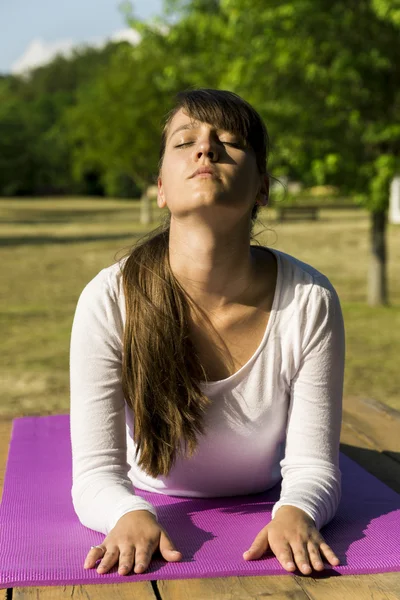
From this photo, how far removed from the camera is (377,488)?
2922 mm

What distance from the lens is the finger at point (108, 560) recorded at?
2145 millimetres

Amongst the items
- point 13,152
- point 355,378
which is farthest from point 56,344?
point 13,152

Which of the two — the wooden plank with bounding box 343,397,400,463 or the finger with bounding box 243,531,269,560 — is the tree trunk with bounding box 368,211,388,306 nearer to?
the wooden plank with bounding box 343,397,400,463

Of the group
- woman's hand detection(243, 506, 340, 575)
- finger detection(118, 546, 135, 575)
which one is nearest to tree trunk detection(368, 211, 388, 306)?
woman's hand detection(243, 506, 340, 575)

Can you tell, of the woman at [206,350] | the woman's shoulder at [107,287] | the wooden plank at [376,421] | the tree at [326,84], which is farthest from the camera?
the tree at [326,84]

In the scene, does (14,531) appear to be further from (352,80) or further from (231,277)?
(352,80)

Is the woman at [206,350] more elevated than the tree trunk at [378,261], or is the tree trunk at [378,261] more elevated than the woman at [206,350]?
the woman at [206,350]

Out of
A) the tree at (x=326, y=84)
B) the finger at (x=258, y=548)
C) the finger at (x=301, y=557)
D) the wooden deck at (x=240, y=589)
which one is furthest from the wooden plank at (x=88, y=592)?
the tree at (x=326, y=84)

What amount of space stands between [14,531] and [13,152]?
53963 millimetres

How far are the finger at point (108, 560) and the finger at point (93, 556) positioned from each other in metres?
0.02

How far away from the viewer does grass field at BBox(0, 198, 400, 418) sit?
705 centimetres

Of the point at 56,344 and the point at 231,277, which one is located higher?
the point at 231,277

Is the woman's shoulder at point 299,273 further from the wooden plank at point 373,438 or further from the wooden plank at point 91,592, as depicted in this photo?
the wooden plank at point 91,592

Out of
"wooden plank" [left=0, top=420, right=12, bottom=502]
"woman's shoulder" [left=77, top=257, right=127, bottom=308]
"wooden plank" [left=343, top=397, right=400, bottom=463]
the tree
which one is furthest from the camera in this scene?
the tree
